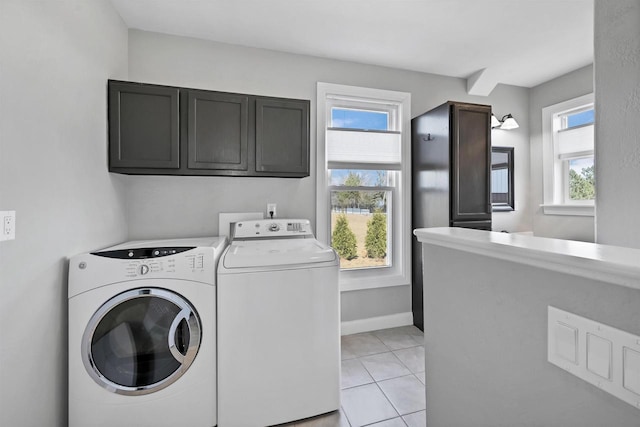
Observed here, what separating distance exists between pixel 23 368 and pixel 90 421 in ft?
1.58

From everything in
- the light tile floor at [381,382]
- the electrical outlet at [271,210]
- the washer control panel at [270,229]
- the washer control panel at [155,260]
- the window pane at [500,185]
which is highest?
the window pane at [500,185]

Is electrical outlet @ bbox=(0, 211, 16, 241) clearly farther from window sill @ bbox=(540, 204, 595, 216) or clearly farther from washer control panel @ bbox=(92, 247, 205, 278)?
window sill @ bbox=(540, 204, 595, 216)

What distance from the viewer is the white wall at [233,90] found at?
2.38 meters

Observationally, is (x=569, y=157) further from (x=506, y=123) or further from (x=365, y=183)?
(x=365, y=183)

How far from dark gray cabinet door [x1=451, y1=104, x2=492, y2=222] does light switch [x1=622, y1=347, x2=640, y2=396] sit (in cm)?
224

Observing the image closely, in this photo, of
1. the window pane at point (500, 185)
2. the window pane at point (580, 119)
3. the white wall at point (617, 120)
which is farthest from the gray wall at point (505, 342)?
the window pane at point (580, 119)

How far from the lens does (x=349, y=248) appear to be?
2.99m

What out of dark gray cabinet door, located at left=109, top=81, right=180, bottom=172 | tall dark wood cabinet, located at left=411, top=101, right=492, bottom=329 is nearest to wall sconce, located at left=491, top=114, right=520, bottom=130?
tall dark wood cabinet, located at left=411, top=101, right=492, bottom=329

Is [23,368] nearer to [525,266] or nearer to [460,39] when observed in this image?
[525,266]

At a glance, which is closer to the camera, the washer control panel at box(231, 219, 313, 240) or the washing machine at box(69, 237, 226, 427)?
the washing machine at box(69, 237, 226, 427)

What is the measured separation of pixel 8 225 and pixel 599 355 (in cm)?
182

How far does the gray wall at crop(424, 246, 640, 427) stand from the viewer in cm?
52

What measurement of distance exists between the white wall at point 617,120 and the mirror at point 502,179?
2988 millimetres

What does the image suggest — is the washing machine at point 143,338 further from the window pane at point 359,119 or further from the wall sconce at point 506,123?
the wall sconce at point 506,123
